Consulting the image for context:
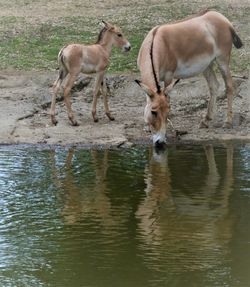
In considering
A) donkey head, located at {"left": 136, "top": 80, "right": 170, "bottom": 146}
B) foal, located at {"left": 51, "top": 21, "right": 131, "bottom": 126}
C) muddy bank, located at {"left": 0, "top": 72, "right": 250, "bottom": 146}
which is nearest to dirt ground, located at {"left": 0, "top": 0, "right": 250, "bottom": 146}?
muddy bank, located at {"left": 0, "top": 72, "right": 250, "bottom": 146}

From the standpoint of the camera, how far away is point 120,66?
Result: 1415 cm

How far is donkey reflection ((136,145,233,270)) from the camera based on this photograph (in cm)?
645

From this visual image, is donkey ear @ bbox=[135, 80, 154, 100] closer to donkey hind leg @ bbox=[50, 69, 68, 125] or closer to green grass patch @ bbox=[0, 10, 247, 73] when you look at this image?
donkey hind leg @ bbox=[50, 69, 68, 125]

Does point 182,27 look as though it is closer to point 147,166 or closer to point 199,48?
point 199,48

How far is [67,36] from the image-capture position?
1538cm

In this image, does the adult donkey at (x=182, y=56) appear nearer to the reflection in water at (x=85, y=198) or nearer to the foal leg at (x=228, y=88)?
the foal leg at (x=228, y=88)

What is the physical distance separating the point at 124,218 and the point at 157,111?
289 cm

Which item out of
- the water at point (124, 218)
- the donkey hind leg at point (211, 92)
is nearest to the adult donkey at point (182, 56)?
the donkey hind leg at point (211, 92)

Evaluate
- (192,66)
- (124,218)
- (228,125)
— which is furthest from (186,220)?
(228,125)

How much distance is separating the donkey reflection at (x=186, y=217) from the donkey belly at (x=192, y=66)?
2.53 m

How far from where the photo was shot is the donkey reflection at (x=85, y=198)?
290 inches

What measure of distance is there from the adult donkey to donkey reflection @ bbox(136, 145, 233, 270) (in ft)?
3.95

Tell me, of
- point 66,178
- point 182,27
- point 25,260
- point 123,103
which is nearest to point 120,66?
point 123,103

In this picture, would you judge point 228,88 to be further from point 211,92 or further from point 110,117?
point 110,117
